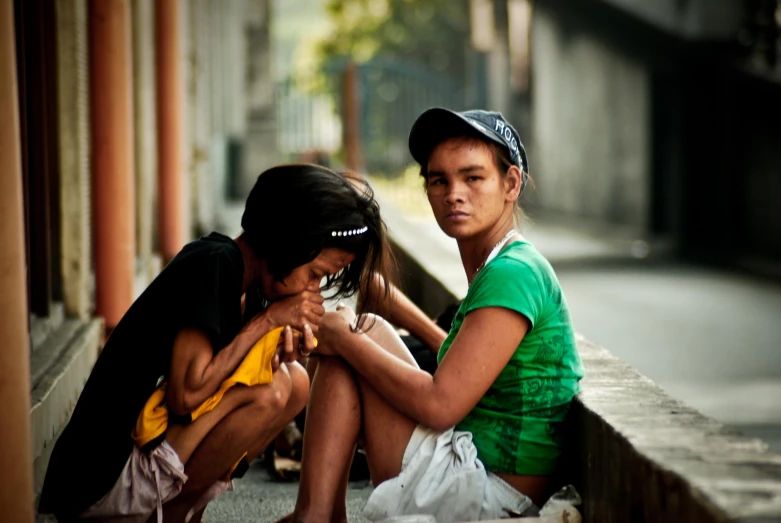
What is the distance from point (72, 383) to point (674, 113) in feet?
38.0

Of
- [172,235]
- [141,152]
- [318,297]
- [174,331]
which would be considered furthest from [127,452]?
[172,235]

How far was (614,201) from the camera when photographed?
17.2 metres

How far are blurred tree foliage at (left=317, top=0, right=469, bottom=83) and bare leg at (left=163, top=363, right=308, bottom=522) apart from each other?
27504 mm

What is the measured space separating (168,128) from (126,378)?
5.19 metres

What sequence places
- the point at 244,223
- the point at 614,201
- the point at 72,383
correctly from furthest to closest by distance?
the point at 614,201 → the point at 72,383 → the point at 244,223

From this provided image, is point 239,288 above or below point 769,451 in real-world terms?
above

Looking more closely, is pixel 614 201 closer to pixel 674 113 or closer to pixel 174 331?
pixel 674 113

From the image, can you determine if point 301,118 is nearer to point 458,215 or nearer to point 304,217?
point 458,215

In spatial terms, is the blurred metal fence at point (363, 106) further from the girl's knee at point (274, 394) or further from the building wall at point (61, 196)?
the girl's knee at point (274, 394)

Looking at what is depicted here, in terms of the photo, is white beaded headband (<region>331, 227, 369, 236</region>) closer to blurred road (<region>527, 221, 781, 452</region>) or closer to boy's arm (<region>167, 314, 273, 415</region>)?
boy's arm (<region>167, 314, 273, 415</region>)

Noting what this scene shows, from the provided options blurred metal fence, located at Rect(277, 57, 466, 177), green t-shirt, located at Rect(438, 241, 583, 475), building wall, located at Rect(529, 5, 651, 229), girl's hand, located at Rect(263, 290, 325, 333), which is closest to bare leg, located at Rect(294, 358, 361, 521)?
girl's hand, located at Rect(263, 290, 325, 333)

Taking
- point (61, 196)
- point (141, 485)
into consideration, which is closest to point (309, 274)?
point (141, 485)

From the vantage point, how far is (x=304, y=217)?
127 inches

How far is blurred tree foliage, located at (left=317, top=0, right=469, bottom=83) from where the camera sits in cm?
3055
